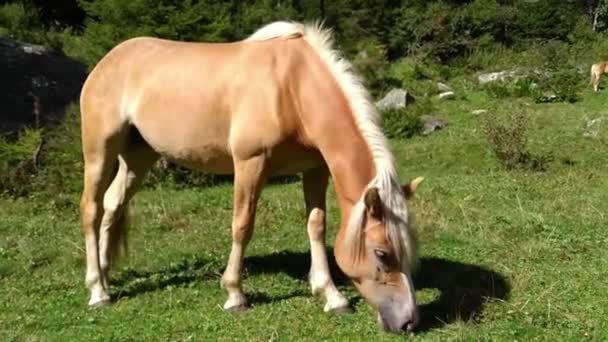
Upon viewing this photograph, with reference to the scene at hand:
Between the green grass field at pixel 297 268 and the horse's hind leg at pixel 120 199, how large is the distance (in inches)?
11.9

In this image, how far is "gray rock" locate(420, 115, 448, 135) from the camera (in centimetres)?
1622

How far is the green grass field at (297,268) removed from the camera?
5.56m

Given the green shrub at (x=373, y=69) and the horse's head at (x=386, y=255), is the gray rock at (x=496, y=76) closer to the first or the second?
the green shrub at (x=373, y=69)

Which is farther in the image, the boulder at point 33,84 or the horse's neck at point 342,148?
the boulder at point 33,84

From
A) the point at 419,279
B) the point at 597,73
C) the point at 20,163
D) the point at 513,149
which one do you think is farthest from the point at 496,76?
the point at 419,279

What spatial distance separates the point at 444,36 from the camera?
29.3 meters

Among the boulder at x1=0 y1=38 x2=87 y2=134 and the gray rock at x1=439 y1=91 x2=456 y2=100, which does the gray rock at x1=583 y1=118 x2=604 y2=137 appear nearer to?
the gray rock at x1=439 y1=91 x2=456 y2=100

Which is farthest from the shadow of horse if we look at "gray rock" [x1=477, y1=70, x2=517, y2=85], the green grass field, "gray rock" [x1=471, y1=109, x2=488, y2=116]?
"gray rock" [x1=477, y1=70, x2=517, y2=85]

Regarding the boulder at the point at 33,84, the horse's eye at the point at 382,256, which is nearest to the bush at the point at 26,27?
the boulder at the point at 33,84

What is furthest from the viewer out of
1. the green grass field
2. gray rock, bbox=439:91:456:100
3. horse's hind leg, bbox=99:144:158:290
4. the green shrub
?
the green shrub

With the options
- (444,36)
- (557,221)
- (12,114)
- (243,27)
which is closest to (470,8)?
(444,36)

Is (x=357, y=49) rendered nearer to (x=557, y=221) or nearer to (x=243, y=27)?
(x=243, y=27)

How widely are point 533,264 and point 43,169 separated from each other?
7441 mm

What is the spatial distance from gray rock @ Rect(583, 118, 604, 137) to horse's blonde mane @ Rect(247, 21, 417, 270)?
9.93m
